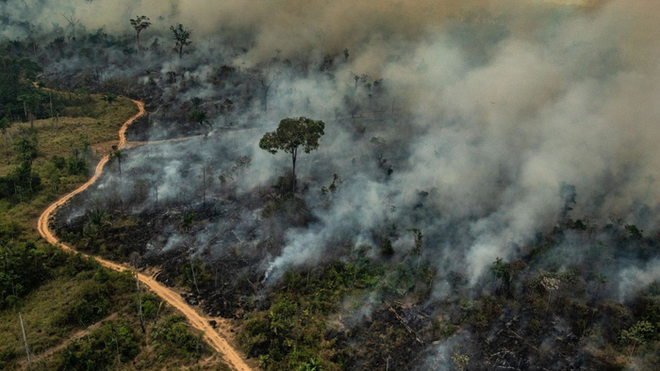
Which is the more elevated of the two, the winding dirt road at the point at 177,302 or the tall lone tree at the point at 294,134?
the tall lone tree at the point at 294,134

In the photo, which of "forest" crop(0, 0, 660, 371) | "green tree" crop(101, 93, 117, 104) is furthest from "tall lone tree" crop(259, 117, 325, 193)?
"green tree" crop(101, 93, 117, 104)

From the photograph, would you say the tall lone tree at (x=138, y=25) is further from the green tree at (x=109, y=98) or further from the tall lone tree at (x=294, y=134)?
the tall lone tree at (x=294, y=134)

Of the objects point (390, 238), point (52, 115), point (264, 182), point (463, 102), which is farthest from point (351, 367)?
point (52, 115)

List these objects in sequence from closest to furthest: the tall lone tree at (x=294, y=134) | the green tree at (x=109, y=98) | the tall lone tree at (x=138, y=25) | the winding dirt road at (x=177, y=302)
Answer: the winding dirt road at (x=177, y=302) → the tall lone tree at (x=294, y=134) → the green tree at (x=109, y=98) → the tall lone tree at (x=138, y=25)

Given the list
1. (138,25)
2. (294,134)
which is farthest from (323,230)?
(138,25)

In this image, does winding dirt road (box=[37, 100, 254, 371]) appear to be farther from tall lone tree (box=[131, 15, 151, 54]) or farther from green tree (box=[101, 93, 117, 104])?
tall lone tree (box=[131, 15, 151, 54])

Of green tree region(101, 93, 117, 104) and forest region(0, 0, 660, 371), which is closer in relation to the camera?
forest region(0, 0, 660, 371)

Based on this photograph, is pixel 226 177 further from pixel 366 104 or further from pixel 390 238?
pixel 366 104

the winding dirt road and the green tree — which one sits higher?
the green tree

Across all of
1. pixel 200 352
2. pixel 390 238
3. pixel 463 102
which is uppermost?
pixel 463 102

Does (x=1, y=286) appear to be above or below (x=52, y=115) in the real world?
below

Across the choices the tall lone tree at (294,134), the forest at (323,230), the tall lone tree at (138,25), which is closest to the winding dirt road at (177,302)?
the forest at (323,230)
